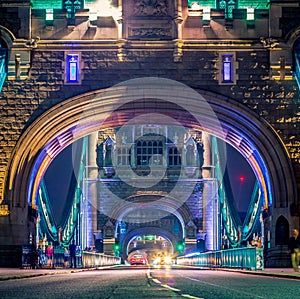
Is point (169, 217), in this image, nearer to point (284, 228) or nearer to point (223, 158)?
point (223, 158)

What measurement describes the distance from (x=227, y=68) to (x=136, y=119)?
472 centimetres

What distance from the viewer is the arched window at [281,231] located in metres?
30.9

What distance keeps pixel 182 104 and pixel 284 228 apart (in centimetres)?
596

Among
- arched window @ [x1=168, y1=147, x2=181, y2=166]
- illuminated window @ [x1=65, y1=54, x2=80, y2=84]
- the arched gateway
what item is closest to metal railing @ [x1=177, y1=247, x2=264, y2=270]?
the arched gateway

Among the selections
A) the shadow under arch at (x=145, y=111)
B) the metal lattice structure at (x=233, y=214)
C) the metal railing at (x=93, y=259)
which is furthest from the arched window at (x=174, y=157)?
the shadow under arch at (x=145, y=111)

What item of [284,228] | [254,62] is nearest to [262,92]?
[254,62]

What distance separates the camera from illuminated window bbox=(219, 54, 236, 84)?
3167 cm

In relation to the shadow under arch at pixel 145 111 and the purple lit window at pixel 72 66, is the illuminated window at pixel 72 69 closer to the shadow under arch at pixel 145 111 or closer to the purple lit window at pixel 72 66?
the purple lit window at pixel 72 66

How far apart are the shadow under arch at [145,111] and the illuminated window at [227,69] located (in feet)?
2.36

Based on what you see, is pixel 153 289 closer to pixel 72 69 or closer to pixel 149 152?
pixel 72 69

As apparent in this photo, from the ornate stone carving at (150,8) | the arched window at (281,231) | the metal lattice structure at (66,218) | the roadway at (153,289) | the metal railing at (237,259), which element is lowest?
the roadway at (153,289)

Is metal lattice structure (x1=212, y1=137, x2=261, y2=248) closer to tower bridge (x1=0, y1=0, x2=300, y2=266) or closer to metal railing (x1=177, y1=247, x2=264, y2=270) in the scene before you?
metal railing (x1=177, y1=247, x2=264, y2=270)

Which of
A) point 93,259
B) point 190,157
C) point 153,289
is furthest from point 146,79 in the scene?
point 190,157

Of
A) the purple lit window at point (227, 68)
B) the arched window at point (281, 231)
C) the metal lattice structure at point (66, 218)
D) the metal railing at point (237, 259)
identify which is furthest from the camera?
the metal lattice structure at point (66, 218)
